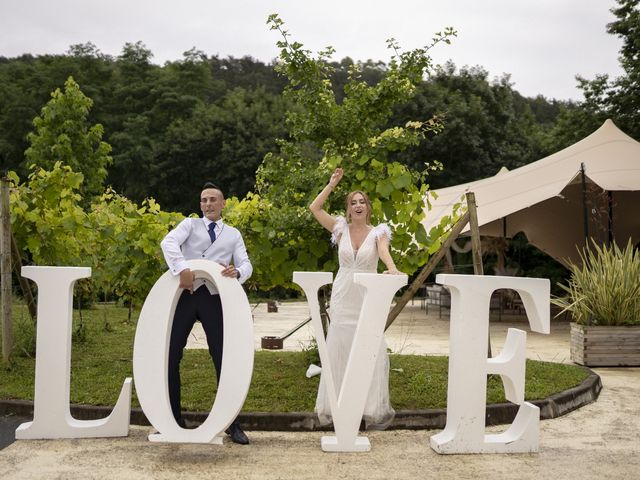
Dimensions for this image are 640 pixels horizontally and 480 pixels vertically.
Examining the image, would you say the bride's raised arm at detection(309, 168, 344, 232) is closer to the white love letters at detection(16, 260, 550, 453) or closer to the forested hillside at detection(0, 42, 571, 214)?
the white love letters at detection(16, 260, 550, 453)

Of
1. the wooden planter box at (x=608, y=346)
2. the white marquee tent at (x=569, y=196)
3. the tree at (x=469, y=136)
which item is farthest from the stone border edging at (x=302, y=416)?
the tree at (x=469, y=136)

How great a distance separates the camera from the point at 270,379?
7.60m

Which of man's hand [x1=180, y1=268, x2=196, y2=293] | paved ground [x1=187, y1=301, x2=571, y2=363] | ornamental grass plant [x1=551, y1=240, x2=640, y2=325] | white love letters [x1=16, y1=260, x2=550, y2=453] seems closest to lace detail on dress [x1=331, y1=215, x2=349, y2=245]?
white love letters [x1=16, y1=260, x2=550, y2=453]

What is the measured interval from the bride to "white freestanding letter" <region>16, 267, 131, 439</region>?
1.65 metres

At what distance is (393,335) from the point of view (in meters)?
13.6

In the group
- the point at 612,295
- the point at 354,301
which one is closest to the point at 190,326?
the point at 354,301

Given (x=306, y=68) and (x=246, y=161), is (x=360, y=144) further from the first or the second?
(x=246, y=161)

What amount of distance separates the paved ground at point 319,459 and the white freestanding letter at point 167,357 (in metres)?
0.24

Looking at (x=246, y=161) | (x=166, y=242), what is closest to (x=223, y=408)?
(x=166, y=242)

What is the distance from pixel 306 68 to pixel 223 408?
13.9 ft

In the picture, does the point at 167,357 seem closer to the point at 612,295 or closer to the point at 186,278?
the point at 186,278

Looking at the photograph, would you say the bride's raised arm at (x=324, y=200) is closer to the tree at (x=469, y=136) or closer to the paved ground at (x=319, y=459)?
the paved ground at (x=319, y=459)

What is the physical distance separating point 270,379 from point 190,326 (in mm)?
2209

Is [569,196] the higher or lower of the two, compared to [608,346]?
higher
